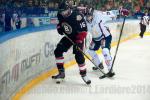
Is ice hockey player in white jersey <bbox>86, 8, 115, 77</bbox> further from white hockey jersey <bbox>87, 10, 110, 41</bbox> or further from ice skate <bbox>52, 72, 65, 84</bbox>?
ice skate <bbox>52, 72, 65, 84</bbox>

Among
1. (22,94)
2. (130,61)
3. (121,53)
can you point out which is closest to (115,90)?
(22,94)

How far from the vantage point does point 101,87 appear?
5859 millimetres

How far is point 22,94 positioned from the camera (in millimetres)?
5391

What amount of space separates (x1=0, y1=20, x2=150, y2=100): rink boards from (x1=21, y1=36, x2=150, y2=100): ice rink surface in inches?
7.4

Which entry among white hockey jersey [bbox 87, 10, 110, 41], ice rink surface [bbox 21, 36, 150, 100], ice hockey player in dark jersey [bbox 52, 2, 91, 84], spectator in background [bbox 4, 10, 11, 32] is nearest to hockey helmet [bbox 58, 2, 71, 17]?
ice hockey player in dark jersey [bbox 52, 2, 91, 84]

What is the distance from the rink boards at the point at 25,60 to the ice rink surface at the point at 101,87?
7.4 inches

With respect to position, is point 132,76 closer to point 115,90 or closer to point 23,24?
point 115,90

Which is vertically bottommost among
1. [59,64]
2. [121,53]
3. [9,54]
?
[121,53]

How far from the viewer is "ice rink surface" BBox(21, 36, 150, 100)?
529 cm

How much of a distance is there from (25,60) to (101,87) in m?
1.27

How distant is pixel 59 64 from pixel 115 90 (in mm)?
1072

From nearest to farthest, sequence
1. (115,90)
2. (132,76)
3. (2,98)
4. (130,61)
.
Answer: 1. (2,98)
2. (115,90)
3. (132,76)
4. (130,61)

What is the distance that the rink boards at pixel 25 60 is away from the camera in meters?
4.71

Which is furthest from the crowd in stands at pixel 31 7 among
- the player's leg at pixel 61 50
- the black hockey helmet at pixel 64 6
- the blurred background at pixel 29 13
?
the player's leg at pixel 61 50
